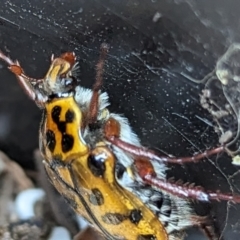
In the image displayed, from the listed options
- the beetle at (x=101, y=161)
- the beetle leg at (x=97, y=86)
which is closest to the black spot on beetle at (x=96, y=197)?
the beetle at (x=101, y=161)

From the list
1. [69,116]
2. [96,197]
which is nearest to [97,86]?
[69,116]

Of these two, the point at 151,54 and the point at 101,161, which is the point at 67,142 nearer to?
the point at 101,161

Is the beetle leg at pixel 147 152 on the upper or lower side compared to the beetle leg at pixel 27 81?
upper

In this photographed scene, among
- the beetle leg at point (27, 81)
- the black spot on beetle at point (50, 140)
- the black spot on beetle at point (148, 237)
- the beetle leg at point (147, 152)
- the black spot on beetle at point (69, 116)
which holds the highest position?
the beetle leg at point (147, 152)

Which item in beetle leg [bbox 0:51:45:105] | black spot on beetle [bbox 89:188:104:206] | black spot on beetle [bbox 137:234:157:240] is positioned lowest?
black spot on beetle [bbox 137:234:157:240]

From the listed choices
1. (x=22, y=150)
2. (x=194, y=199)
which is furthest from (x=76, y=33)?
(x=22, y=150)

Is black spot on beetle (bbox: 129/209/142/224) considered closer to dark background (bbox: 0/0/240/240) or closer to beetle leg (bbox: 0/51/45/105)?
dark background (bbox: 0/0/240/240)

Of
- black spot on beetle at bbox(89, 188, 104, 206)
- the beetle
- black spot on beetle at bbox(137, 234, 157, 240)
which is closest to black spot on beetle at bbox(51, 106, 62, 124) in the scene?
the beetle

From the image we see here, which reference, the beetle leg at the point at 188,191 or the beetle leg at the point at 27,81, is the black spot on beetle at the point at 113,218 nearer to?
the beetle leg at the point at 188,191
